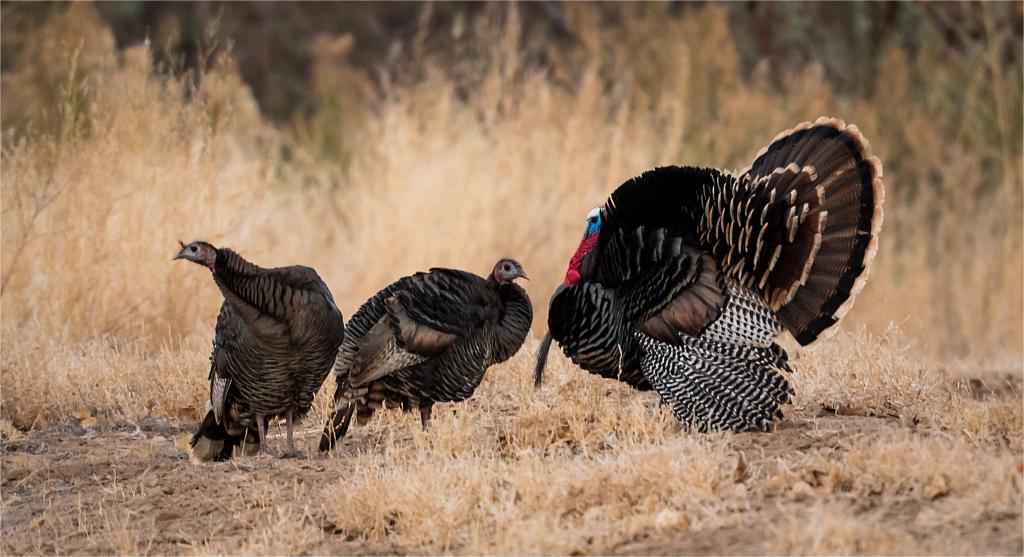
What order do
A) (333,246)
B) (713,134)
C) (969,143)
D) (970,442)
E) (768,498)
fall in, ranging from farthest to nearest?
(969,143) < (713,134) < (333,246) < (970,442) < (768,498)

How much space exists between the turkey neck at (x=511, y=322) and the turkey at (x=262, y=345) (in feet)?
2.41

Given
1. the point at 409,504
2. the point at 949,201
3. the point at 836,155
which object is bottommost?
the point at 409,504

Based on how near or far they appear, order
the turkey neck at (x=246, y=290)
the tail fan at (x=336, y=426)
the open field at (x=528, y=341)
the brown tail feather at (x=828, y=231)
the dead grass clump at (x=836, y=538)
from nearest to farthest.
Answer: the dead grass clump at (x=836, y=538) → the open field at (x=528, y=341) → the brown tail feather at (x=828, y=231) → the turkey neck at (x=246, y=290) → the tail fan at (x=336, y=426)

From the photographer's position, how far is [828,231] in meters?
5.58

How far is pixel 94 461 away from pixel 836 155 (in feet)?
11.0

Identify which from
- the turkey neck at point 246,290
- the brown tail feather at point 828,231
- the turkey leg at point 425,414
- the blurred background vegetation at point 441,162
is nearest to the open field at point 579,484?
the turkey leg at point 425,414

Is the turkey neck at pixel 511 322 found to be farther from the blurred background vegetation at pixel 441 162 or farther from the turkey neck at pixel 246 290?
the blurred background vegetation at pixel 441 162

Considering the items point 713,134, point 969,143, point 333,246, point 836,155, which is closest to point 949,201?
point 969,143

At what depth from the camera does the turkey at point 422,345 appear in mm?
6051

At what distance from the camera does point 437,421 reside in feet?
19.5

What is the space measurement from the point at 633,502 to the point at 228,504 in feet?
5.15

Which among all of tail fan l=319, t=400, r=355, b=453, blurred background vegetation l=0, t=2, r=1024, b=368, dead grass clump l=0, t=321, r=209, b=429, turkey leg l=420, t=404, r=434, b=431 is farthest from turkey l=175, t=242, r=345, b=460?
blurred background vegetation l=0, t=2, r=1024, b=368

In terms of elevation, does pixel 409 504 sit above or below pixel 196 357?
below

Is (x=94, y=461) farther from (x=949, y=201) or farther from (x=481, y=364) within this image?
(x=949, y=201)
